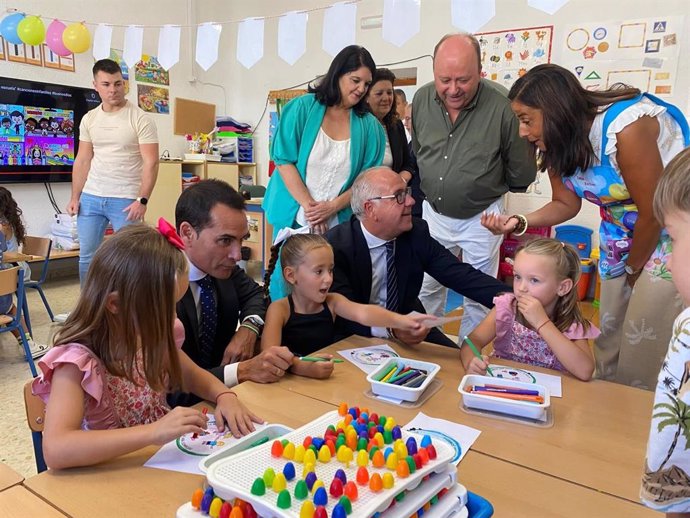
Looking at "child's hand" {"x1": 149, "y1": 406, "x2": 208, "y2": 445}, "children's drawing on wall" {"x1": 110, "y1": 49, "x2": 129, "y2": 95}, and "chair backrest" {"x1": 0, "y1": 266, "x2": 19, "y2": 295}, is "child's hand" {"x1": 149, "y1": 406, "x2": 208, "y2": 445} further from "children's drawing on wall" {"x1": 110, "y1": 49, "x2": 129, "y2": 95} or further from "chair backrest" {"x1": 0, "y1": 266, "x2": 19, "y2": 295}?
"children's drawing on wall" {"x1": 110, "y1": 49, "x2": 129, "y2": 95}

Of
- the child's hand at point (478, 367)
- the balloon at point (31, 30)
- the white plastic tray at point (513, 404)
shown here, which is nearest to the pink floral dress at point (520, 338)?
the child's hand at point (478, 367)

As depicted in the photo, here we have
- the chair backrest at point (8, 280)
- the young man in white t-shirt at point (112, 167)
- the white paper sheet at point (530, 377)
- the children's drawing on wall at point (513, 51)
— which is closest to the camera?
the white paper sheet at point (530, 377)

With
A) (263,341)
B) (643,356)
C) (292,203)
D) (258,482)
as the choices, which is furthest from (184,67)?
(258,482)

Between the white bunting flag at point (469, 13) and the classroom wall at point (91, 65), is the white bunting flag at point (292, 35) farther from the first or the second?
the classroom wall at point (91, 65)

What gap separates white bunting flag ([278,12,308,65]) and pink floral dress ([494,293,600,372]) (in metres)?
2.28

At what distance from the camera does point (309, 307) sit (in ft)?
5.85

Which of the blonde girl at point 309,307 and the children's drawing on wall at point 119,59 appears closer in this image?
the blonde girl at point 309,307

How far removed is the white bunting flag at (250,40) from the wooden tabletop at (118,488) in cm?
313

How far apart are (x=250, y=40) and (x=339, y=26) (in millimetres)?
838

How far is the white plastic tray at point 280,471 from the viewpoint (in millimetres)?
659

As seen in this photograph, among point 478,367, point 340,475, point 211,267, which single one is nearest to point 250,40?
point 211,267

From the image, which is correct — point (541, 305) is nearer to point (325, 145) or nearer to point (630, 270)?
point (630, 270)

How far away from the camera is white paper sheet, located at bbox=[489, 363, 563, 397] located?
135cm

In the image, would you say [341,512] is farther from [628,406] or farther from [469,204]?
[469,204]
